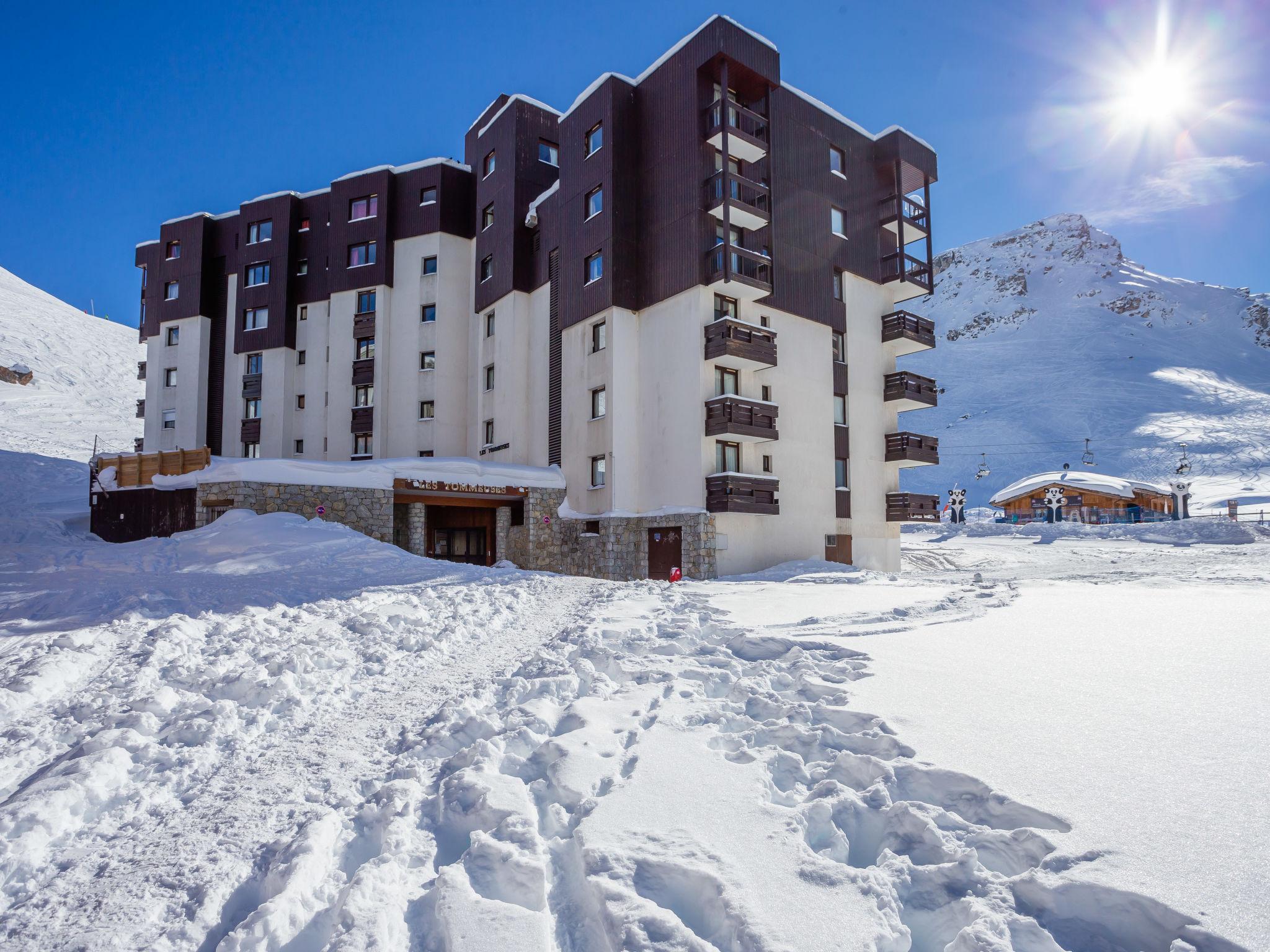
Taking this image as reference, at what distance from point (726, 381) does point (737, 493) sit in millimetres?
4346

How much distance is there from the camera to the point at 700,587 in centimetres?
1797

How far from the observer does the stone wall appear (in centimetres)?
2464

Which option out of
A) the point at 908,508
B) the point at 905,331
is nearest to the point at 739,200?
the point at 905,331

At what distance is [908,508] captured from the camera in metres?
30.2

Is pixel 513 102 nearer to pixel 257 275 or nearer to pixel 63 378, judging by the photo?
pixel 257 275

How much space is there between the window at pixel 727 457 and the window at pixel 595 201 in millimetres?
10321

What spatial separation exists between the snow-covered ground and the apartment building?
17.2 meters

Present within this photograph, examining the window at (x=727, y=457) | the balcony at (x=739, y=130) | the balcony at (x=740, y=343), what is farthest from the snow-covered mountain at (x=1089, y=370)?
the balcony at (x=739, y=130)

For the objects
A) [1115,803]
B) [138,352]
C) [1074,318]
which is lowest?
[1115,803]

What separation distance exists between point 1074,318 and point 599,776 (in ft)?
482

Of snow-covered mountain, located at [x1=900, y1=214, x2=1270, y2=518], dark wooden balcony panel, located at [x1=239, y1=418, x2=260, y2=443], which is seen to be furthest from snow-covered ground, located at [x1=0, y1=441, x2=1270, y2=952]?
snow-covered mountain, located at [x1=900, y1=214, x2=1270, y2=518]

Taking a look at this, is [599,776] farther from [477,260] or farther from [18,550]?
[477,260]

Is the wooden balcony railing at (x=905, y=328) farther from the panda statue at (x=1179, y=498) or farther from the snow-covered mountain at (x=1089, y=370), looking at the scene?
the snow-covered mountain at (x=1089, y=370)

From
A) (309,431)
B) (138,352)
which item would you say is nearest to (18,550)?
(309,431)
